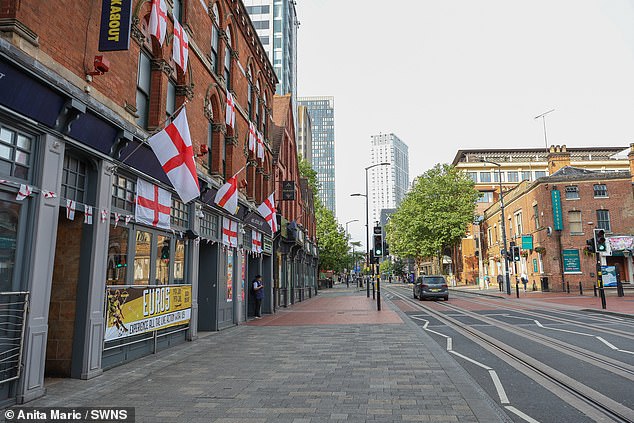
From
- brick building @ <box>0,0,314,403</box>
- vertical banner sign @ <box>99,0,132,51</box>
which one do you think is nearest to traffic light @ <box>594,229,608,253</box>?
brick building @ <box>0,0,314,403</box>

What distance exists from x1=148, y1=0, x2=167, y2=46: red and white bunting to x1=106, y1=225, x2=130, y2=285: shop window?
14.5 ft

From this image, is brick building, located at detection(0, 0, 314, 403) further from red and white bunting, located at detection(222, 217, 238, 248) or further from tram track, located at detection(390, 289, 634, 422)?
tram track, located at detection(390, 289, 634, 422)

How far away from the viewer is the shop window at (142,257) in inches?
357

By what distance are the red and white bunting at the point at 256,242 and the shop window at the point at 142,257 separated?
27.8 feet

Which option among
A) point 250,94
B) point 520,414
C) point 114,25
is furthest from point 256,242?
point 520,414

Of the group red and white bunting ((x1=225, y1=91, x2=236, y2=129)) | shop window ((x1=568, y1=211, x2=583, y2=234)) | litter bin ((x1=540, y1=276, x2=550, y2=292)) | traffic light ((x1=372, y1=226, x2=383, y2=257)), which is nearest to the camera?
red and white bunting ((x1=225, y1=91, x2=236, y2=129))

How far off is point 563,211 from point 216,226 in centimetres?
3174

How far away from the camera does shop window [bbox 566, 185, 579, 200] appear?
35.4 metres

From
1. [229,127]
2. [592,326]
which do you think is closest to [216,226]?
[229,127]

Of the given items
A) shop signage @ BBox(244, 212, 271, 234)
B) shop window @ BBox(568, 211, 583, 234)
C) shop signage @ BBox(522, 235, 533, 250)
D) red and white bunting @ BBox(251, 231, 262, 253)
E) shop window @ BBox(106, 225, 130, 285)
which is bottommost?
shop window @ BBox(106, 225, 130, 285)

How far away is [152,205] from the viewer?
9.51 meters

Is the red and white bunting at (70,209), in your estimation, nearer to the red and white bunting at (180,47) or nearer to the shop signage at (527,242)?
the red and white bunting at (180,47)

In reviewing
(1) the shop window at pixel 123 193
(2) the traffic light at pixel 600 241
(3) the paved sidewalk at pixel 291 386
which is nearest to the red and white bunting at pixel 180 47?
(1) the shop window at pixel 123 193

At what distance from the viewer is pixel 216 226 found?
45.7ft
